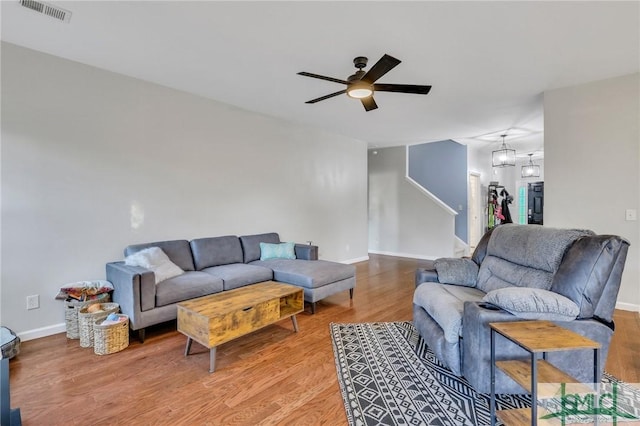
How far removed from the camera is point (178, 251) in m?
3.51

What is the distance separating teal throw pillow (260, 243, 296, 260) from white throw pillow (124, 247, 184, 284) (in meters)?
1.19

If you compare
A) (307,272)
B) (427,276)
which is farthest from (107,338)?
(427,276)

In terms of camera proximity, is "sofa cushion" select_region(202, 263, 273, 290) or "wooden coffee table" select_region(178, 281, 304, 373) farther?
"sofa cushion" select_region(202, 263, 273, 290)

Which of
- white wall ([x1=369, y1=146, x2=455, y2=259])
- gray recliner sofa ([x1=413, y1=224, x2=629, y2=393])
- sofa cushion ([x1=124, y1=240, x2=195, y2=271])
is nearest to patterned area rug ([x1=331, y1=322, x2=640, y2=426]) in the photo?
gray recliner sofa ([x1=413, y1=224, x2=629, y2=393])

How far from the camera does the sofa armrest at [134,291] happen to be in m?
2.62

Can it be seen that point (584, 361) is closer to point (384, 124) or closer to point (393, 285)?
point (393, 285)

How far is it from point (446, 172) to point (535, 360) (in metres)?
6.49

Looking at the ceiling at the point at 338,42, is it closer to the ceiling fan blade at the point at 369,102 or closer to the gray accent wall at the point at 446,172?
the ceiling fan blade at the point at 369,102

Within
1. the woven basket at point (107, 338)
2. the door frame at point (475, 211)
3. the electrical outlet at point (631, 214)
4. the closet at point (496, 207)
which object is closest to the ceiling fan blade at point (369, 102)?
the woven basket at point (107, 338)

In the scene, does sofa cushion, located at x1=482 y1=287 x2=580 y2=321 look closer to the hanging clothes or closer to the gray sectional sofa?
the gray sectional sofa

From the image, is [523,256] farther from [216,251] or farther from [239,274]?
[216,251]

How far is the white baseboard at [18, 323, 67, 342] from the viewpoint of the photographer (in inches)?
107

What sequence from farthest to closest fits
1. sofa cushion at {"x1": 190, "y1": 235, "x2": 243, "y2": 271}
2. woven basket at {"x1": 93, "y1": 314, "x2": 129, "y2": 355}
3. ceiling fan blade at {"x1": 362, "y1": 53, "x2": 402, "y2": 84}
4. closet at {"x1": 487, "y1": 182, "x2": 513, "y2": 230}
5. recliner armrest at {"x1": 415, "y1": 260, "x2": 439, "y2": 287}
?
closet at {"x1": 487, "y1": 182, "x2": 513, "y2": 230} → sofa cushion at {"x1": 190, "y1": 235, "x2": 243, "y2": 271} → recliner armrest at {"x1": 415, "y1": 260, "x2": 439, "y2": 287} → woven basket at {"x1": 93, "y1": 314, "x2": 129, "y2": 355} → ceiling fan blade at {"x1": 362, "y1": 53, "x2": 402, "y2": 84}

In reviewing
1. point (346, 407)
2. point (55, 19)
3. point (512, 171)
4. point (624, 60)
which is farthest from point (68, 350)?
point (512, 171)
